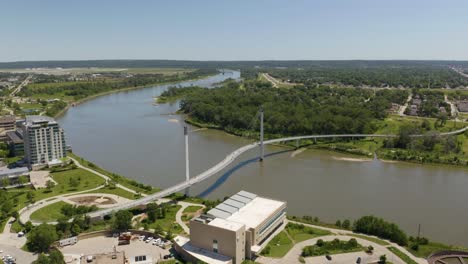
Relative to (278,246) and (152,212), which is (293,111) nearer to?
(152,212)

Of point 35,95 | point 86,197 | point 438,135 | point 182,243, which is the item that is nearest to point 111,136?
point 86,197

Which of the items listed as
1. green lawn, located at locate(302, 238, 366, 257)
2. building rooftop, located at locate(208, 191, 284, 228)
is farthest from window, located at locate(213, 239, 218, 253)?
green lawn, located at locate(302, 238, 366, 257)

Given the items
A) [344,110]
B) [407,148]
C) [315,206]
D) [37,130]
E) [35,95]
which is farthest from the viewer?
[35,95]

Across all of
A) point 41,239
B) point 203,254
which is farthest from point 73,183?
point 203,254

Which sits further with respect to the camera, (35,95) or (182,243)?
(35,95)

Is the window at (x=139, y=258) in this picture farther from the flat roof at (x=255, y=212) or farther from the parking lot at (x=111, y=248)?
the flat roof at (x=255, y=212)

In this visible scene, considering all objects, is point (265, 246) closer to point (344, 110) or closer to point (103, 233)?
point (103, 233)
